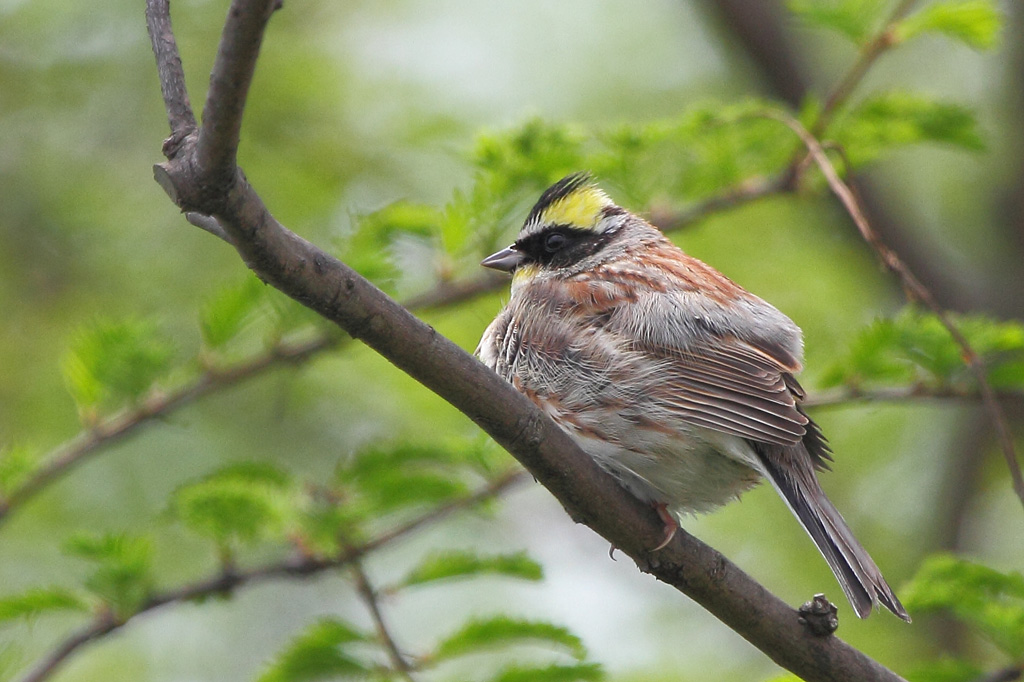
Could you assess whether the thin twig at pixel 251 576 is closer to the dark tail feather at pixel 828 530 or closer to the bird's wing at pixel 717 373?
the bird's wing at pixel 717 373

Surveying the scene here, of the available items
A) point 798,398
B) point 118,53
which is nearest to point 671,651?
point 798,398

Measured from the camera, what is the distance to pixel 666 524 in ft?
12.1

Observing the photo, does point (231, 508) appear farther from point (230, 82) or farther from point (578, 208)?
point (230, 82)

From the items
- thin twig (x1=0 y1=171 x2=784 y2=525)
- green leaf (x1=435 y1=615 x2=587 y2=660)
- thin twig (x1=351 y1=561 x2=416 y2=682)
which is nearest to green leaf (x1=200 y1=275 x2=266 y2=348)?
thin twig (x1=0 y1=171 x2=784 y2=525)

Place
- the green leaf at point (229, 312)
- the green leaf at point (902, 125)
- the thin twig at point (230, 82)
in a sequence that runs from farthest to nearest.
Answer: the green leaf at point (902, 125)
the green leaf at point (229, 312)
the thin twig at point (230, 82)

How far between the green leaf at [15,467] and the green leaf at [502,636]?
6.10 feet

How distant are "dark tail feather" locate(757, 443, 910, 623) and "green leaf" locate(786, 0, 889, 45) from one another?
7.63 ft

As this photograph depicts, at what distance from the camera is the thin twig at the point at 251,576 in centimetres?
448

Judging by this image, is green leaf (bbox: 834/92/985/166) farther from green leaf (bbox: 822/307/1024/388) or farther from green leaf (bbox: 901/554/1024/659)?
green leaf (bbox: 901/554/1024/659)

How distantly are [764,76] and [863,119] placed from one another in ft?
12.5

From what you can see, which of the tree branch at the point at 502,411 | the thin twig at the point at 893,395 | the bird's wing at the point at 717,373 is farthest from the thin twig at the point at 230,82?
the thin twig at the point at 893,395

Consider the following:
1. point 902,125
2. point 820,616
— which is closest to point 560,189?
point 902,125

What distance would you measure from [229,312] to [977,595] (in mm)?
3330

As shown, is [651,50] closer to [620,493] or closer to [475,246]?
[475,246]
